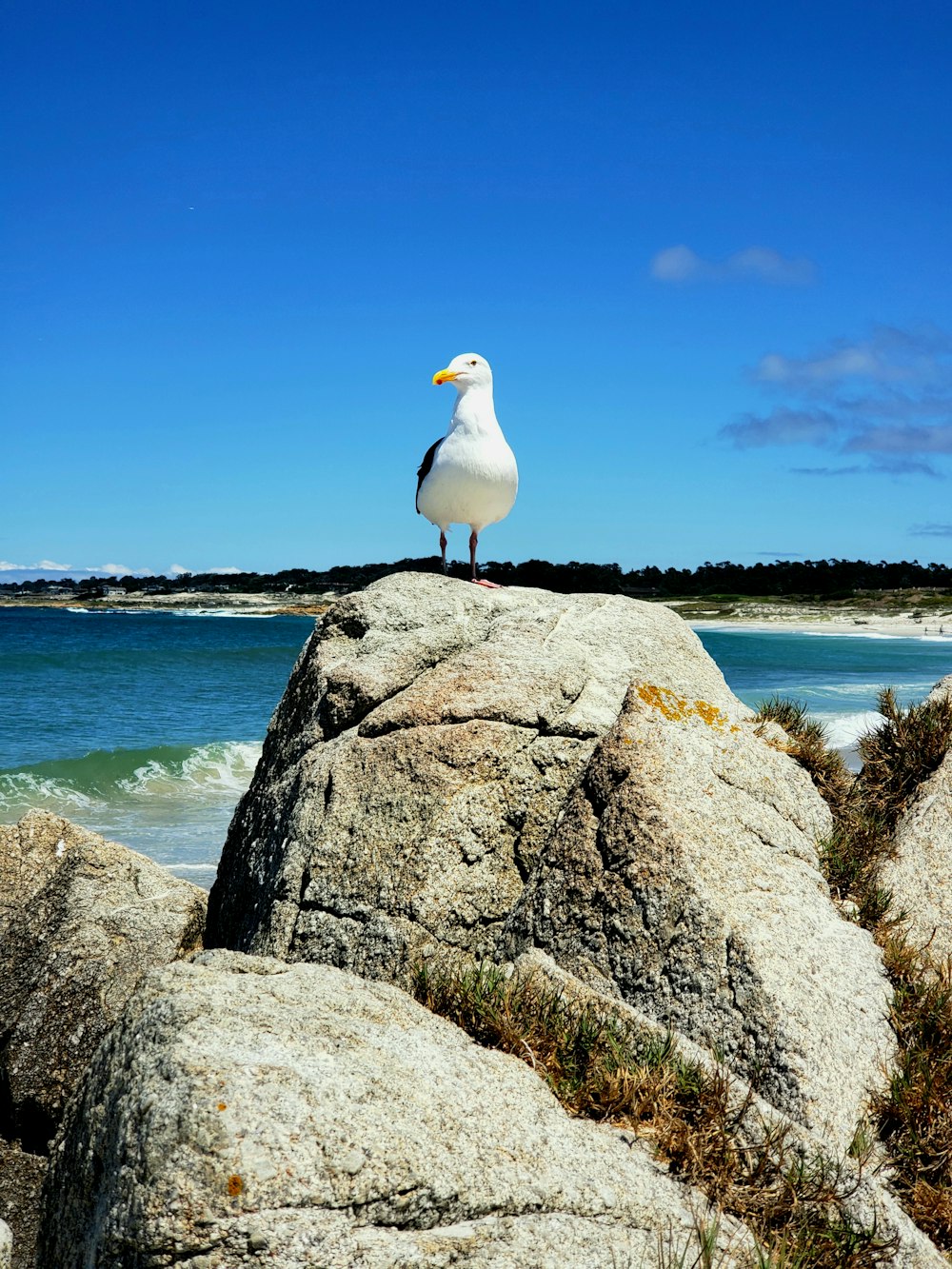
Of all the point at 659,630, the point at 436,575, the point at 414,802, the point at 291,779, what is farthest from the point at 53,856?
the point at 659,630

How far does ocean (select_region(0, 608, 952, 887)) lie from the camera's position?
20.2 meters

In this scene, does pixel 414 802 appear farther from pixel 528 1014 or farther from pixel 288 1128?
pixel 288 1128

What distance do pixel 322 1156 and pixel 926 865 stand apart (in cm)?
571

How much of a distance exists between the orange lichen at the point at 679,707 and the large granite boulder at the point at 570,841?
0.02m

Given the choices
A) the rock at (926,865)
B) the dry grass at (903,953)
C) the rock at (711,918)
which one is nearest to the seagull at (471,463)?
the dry grass at (903,953)

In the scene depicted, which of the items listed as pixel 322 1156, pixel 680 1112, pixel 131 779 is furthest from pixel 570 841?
pixel 131 779

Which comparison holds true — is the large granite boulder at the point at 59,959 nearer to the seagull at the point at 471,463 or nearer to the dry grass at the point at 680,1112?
the dry grass at the point at 680,1112

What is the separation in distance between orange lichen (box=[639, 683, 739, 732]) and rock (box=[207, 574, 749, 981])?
1.62 feet

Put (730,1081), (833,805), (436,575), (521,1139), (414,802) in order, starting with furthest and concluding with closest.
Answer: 1. (436,575)
2. (833,805)
3. (414,802)
4. (730,1081)
5. (521,1139)

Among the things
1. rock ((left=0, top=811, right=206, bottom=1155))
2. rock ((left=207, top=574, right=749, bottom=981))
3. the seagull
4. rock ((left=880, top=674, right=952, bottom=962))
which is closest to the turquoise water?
rock ((left=0, top=811, right=206, bottom=1155))

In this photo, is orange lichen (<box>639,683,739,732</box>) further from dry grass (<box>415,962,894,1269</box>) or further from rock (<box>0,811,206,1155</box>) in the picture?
rock (<box>0,811,206,1155</box>)

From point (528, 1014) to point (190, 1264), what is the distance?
1886mm

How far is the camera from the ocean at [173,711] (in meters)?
20.2

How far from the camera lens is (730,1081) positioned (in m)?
4.54
